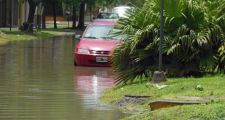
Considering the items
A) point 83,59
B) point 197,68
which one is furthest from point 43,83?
point 83,59

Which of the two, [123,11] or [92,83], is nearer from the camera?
[92,83]

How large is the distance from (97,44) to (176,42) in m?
7.61

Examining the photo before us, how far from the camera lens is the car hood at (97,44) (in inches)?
823

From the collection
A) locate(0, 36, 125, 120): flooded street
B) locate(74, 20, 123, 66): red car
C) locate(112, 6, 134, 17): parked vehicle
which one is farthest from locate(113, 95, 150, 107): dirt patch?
locate(74, 20, 123, 66): red car

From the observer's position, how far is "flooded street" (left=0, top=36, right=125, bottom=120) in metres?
11.0

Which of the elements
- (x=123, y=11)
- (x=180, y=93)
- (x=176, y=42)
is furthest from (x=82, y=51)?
(x=180, y=93)

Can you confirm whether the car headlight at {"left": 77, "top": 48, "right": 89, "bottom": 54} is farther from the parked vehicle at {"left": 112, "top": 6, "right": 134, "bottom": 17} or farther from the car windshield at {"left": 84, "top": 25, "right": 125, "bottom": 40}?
the parked vehicle at {"left": 112, "top": 6, "right": 134, "bottom": 17}

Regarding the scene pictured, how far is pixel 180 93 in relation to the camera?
11359mm

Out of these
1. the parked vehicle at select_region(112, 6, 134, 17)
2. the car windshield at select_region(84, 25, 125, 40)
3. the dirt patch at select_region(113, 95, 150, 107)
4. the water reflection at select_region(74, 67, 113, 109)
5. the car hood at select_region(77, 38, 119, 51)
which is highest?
the parked vehicle at select_region(112, 6, 134, 17)

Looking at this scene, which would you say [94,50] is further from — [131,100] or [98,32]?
[131,100]

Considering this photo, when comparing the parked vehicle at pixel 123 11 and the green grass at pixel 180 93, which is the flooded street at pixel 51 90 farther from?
the parked vehicle at pixel 123 11

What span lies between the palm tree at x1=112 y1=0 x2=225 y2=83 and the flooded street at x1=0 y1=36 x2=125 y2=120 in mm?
1035

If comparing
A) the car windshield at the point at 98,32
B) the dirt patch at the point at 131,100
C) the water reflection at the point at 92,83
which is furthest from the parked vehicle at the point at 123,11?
the dirt patch at the point at 131,100

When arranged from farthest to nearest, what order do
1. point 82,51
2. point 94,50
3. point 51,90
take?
point 82,51 → point 94,50 → point 51,90
